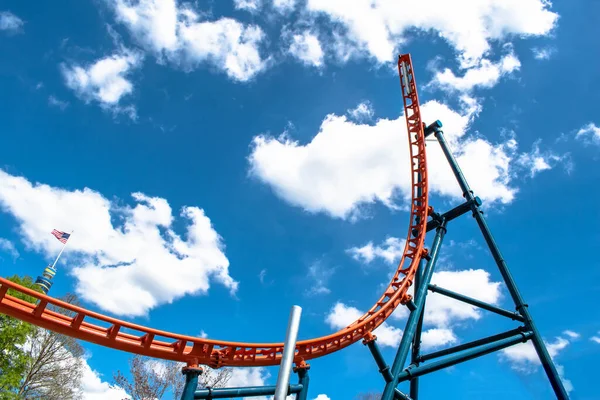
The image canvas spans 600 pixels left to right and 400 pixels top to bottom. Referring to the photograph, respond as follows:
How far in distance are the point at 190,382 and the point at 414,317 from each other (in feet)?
17.4

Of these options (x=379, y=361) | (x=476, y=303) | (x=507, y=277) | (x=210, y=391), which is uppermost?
(x=507, y=277)

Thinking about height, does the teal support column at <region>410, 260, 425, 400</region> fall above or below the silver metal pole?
above

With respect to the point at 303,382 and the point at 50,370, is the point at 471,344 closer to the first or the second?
the point at 303,382

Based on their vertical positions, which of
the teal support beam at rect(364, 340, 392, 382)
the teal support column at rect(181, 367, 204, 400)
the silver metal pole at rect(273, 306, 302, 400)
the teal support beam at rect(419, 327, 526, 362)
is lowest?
the silver metal pole at rect(273, 306, 302, 400)

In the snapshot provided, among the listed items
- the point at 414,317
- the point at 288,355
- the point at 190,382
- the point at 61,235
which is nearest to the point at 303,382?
the point at 190,382

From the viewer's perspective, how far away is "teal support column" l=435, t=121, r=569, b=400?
32.0 feet

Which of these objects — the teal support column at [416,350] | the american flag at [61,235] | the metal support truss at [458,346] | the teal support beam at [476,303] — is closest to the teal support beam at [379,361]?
the metal support truss at [458,346]

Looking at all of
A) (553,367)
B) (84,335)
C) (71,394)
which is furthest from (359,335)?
(71,394)

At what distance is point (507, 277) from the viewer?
10930 millimetres

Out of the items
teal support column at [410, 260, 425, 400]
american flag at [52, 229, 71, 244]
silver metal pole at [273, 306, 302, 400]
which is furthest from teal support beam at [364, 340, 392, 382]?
american flag at [52, 229, 71, 244]

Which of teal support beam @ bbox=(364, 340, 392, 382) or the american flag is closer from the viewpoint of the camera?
teal support beam @ bbox=(364, 340, 392, 382)

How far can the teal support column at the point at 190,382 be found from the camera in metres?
6.70

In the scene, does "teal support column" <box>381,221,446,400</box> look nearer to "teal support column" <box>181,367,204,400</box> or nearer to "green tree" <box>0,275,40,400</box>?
"teal support column" <box>181,367,204,400</box>

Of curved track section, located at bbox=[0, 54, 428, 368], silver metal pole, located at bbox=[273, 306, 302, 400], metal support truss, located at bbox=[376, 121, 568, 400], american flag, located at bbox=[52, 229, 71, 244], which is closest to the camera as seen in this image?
silver metal pole, located at bbox=[273, 306, 302, 400]
